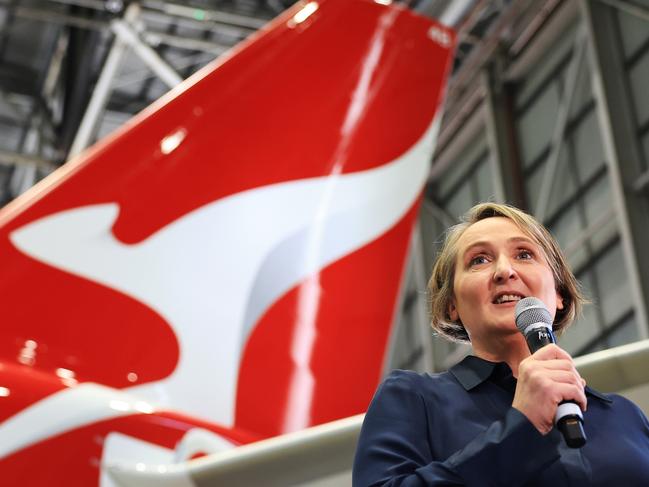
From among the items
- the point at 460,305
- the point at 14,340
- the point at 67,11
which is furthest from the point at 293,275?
the point at 67,11

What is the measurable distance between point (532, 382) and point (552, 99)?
11962 mm

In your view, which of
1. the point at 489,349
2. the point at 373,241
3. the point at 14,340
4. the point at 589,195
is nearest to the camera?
the point at 489,349

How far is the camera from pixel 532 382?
1363 millimetres

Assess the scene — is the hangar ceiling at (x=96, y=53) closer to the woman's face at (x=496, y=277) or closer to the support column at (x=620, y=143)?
the support column at (x=620, y=143)

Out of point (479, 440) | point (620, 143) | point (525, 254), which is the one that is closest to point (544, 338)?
point (479, 440)

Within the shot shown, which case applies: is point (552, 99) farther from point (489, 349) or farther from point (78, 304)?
point (489, 349)

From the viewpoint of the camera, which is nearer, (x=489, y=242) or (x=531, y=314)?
(x=531, y=314)

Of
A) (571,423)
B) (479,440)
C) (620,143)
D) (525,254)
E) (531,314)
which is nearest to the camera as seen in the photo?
(571,423)

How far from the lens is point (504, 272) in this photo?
66.8 inches

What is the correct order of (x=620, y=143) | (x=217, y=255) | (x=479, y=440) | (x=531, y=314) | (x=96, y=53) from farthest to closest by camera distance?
1. (x=96, y=53)
2. (x=620, y=143)
3. (x=217, y=255)
4. (x=531, y=314)
5. (x=479, y=440)

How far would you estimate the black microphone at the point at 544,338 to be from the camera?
4.16ft

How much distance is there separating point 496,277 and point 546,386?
1.29 feet

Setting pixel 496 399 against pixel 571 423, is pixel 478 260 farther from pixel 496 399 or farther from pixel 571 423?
pixel 571 423

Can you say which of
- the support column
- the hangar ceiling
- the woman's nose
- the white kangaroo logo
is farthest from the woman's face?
the hangar ceiling
